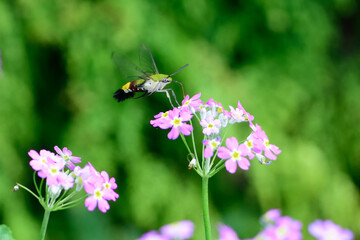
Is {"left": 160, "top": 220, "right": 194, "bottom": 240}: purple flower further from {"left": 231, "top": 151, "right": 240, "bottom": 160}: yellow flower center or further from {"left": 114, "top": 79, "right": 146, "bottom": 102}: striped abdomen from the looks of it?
{"left": 231, "top": 151, "right": 240, "bottom": 160}: yellow flower center

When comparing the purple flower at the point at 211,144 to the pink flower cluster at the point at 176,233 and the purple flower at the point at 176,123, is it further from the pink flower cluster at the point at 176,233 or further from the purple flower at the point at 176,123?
the pink flower cluster at the point at 176,233

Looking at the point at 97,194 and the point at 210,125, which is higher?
the point at 210,125

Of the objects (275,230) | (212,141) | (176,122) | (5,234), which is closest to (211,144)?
(212,141)

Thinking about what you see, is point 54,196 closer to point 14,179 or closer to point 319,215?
point 14,179

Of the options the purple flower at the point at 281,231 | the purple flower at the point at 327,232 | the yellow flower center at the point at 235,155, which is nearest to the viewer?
the yellow flower center at the point at 235,155

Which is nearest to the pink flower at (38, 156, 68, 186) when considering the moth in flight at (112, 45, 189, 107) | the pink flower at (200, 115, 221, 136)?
the pink flower at (200, 115, 221, 136)

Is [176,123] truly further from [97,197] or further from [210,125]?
[97,197]

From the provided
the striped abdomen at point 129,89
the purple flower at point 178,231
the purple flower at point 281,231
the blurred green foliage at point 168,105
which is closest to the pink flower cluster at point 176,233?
the purple flower at point 178,231
